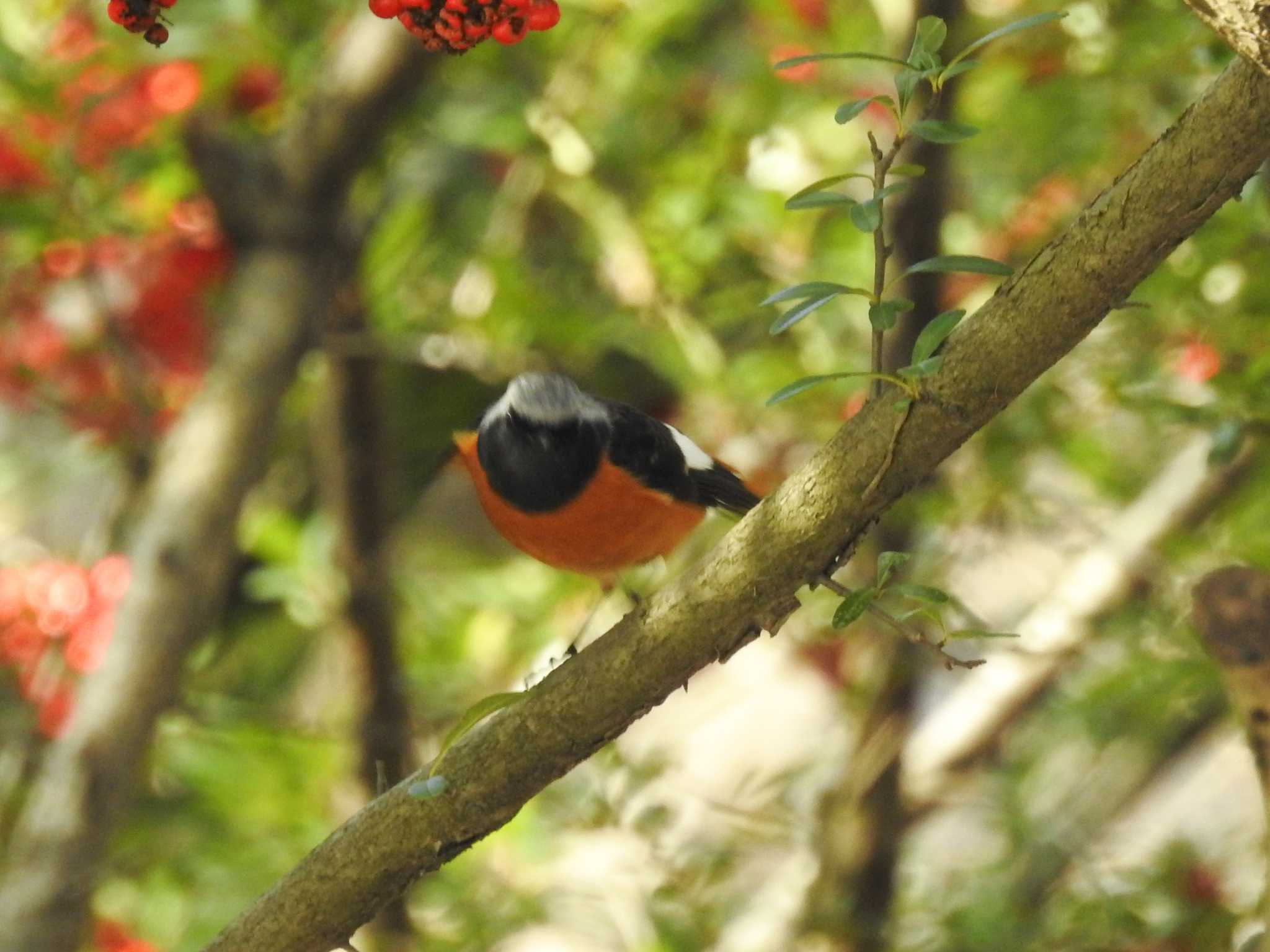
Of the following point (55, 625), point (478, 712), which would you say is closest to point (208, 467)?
point (55, 625)

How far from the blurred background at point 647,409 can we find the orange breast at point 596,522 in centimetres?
43

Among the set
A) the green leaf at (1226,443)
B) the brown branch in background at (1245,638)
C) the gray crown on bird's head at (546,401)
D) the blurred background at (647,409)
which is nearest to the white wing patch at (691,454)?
the gray crown on bird's head at (546,401)

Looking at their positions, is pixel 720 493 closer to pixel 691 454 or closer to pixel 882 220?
pixel 691 454

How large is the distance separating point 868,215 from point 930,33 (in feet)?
0.46

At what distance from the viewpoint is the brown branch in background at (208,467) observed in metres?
2.00

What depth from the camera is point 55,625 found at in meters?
2.44

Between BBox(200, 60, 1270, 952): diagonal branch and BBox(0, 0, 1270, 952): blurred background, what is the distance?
95 centimetres

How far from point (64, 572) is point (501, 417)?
1.06m

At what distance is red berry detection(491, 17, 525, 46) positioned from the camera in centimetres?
98

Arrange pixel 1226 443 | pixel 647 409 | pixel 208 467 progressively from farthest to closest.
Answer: pixel 647 409 → pixel 208 467 → pixel 1226 443

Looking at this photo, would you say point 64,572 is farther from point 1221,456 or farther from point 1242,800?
point 1242,800

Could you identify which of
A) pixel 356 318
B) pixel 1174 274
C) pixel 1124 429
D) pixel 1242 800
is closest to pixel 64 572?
pixel 356 318

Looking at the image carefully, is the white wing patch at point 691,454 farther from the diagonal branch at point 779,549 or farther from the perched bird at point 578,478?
the diagonal branch at point 779,549

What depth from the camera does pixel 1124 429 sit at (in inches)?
126
